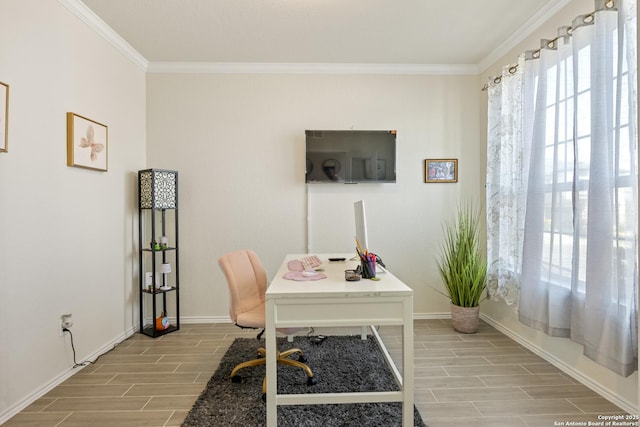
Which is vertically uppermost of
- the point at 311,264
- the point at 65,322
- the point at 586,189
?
the point at 586,189

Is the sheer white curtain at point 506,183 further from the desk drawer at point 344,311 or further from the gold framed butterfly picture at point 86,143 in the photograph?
the gold framed butterfly picture at point 86,143

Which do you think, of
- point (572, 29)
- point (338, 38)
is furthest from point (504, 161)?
point (338, 38)

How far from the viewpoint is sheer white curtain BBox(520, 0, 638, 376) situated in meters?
1.82

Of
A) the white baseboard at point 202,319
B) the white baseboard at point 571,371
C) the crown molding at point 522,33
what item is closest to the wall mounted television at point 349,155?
the crown molding at point 522,33

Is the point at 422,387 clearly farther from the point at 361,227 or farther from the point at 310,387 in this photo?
the point at 361,227

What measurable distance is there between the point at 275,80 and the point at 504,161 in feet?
7.94

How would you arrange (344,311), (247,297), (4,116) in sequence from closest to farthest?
1. (344,311)
2. (4,116)
3. (247,297)

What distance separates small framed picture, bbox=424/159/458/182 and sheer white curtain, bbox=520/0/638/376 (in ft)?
3.27

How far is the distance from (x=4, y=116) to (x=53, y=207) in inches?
25.1

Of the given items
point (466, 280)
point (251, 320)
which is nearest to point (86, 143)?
point (251, 320)

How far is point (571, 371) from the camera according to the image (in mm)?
2352

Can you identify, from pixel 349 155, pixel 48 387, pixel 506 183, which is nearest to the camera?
pixel 48 387

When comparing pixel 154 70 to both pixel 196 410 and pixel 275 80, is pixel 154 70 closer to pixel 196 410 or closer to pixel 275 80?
pixel 275 80

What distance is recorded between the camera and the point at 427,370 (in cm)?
245
